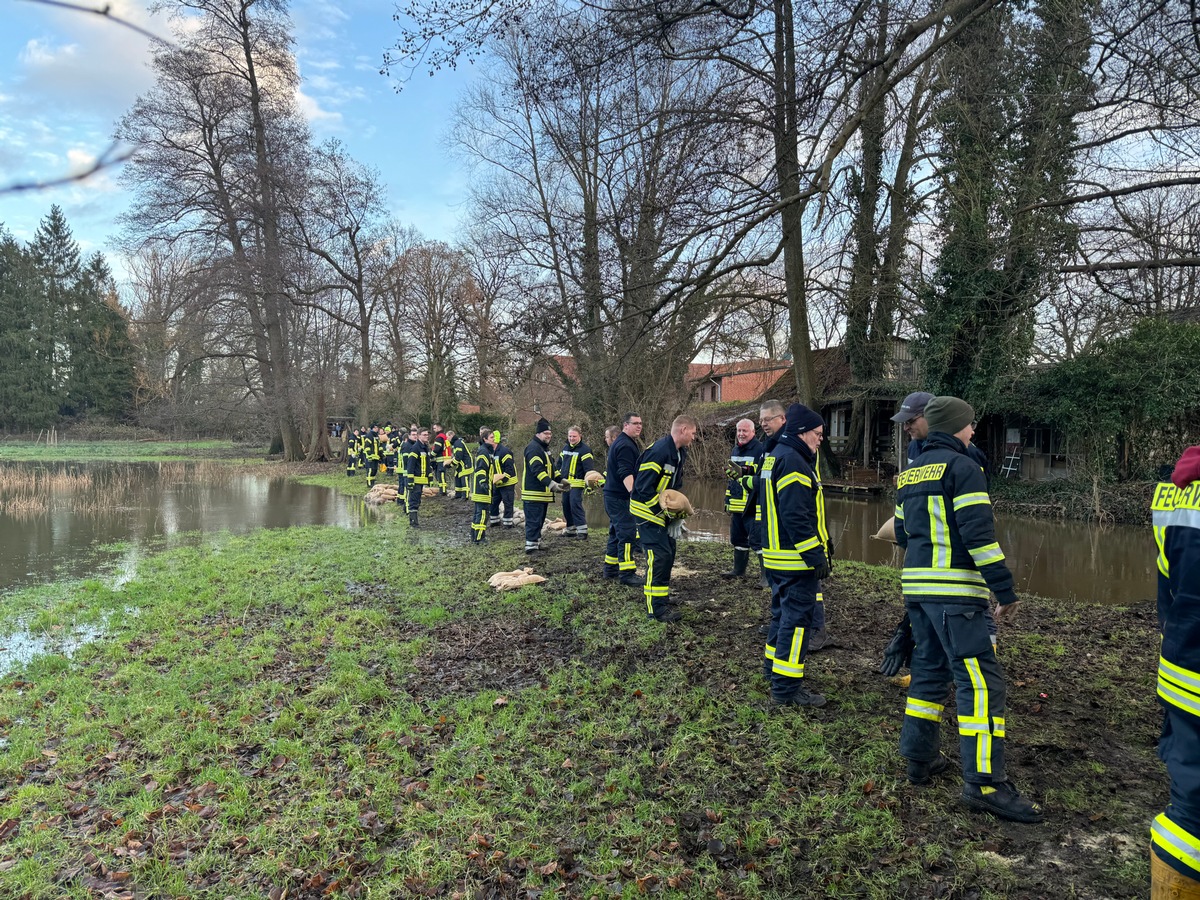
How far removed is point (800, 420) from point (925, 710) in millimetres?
2165

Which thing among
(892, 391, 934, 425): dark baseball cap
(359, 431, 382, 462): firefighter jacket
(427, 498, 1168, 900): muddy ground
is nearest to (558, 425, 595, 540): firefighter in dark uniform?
(427, 498, 1168, 900): muddy ground

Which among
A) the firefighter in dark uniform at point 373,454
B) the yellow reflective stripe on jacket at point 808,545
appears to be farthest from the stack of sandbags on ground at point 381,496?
the yellow reflective stripe on jacket at point 808,545

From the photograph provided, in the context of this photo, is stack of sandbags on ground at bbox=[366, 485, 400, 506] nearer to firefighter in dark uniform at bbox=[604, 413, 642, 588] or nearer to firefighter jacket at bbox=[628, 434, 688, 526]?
firefighter in dark uniform at bbox=[604, 413, 642, 588]

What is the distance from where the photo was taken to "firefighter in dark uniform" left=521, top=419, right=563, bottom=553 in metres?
11.1

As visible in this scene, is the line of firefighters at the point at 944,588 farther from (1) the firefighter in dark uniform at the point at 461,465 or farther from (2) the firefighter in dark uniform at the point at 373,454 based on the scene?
(2) the firefighter in dark uniform at the point at 373,454

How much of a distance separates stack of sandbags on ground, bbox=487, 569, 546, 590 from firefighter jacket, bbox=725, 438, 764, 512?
104 inches

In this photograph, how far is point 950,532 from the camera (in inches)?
145

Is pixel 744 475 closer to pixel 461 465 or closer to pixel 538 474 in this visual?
pixel 538 474

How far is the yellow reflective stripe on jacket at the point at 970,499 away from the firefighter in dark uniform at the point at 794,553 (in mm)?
1293

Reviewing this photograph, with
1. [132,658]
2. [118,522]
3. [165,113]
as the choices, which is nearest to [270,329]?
[165,113]

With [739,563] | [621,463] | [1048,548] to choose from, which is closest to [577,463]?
[621,463]

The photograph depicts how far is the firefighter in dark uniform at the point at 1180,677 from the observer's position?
200 cm

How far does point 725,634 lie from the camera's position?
258 inches

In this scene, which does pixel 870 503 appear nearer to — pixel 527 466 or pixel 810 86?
pixel 527 466
